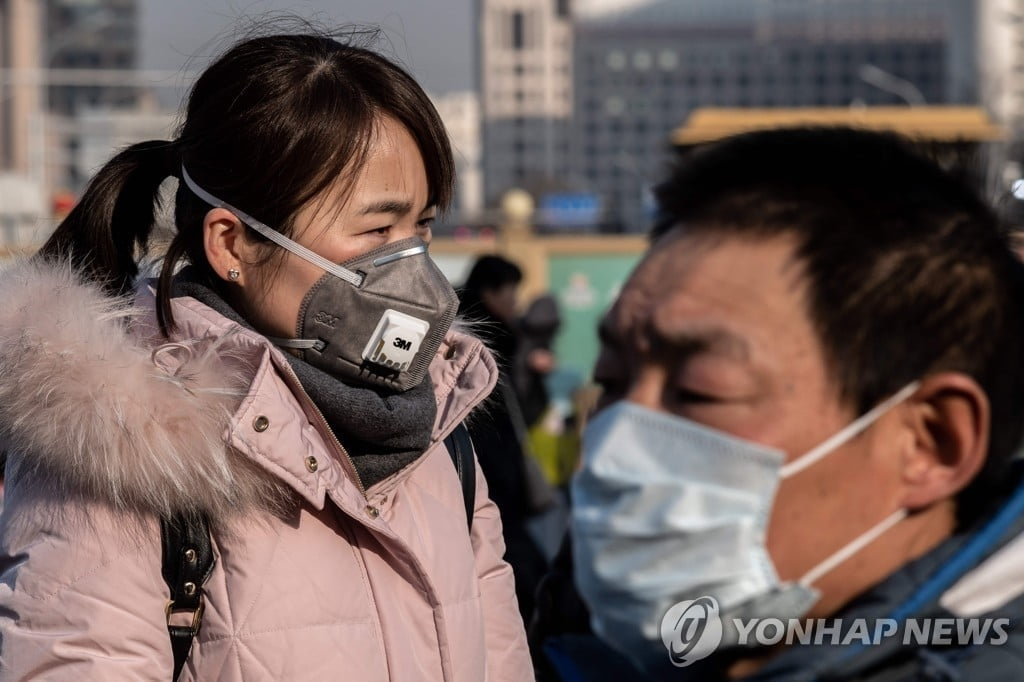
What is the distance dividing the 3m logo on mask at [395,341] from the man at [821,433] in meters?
0.88

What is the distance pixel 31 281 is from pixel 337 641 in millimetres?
785

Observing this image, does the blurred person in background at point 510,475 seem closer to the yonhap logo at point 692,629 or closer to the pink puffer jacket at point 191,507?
the pink puffer jacket at point 191,507

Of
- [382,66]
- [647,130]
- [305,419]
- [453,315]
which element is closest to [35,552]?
[305,419]

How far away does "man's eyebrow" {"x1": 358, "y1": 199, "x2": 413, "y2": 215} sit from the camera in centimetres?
244

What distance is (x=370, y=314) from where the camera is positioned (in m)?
2.45

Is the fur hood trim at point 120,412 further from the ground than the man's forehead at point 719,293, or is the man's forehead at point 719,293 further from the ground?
the man's forehead at point 719,293

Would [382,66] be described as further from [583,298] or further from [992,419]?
[583,298]

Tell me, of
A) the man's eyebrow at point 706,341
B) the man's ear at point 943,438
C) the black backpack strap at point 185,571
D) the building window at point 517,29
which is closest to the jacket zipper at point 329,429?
the black backpack strap at point 185,571

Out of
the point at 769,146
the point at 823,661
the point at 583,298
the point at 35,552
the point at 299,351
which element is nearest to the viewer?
the point at 823,661

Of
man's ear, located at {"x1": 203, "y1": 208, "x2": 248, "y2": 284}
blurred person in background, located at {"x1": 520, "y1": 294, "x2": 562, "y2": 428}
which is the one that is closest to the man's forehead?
man's ear, located at {"x1": 203, "y1": 208, "x2": 248, "y2": 284}

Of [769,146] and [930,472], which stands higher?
[769,146]

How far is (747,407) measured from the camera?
1.53 meters

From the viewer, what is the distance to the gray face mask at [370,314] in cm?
241

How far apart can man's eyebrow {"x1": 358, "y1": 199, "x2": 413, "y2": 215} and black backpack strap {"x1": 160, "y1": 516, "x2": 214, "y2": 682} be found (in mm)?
647
